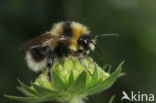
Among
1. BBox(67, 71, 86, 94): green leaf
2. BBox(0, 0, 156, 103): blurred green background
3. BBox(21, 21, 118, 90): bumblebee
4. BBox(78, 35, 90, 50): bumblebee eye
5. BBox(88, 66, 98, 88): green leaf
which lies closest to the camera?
BBox(67, 71, 86, 94): green leaf

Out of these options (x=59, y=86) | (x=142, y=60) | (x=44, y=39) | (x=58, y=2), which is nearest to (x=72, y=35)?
(x=44, y=39)

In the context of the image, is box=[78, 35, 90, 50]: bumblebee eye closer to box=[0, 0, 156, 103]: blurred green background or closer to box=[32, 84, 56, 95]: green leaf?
box=[32, 84, 56, 95]: green leaf

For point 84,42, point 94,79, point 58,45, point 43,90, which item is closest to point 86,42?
point 84,42

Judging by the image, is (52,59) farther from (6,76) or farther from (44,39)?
(6,76)

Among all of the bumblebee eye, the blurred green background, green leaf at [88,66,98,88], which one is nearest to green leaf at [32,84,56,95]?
green leaf at [88,66,98,88]

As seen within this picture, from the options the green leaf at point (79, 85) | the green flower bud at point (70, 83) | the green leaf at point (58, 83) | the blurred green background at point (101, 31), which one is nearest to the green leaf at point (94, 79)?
the green flower bud at point (70, 83)

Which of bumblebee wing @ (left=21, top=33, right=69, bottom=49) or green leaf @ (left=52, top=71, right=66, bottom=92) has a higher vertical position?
bumblebee wing @ (left=21, top=33, right=69, bottom=49)

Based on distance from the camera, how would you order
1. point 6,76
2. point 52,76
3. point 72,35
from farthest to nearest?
1. point 6,76
2. point 72,35
3. point 52,76
